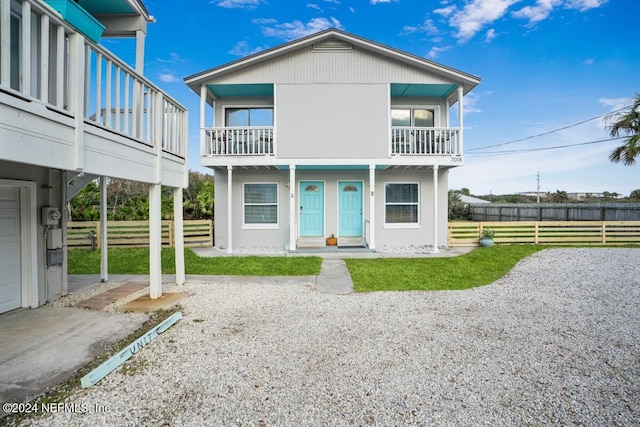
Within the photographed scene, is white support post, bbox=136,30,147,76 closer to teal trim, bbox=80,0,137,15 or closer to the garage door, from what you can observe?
Answer: teal trim, bbox=80,0,137,15

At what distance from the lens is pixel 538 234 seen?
11742 mm

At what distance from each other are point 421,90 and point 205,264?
31.5 feet

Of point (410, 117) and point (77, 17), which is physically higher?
point (410, 117)

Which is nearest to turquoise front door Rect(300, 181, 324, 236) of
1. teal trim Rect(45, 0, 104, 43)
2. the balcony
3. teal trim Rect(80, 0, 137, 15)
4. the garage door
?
the balcony

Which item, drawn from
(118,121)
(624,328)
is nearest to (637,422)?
(624,328)

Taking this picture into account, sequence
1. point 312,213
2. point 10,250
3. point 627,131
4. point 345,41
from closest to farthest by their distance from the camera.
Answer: point 10,250, point 345,41, point 312,213, point 627,131

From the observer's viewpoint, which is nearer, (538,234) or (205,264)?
(205,264)

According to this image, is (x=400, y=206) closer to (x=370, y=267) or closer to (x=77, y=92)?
(x=370, y=267)

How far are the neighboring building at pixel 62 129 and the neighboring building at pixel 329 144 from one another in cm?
484

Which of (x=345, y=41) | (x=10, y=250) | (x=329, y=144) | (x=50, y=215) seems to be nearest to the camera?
(x=10, y=250)

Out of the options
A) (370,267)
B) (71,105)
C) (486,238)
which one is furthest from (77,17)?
(486,238)

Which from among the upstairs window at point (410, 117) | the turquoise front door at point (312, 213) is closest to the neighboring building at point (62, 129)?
the turquoise front door at point (312, 213)

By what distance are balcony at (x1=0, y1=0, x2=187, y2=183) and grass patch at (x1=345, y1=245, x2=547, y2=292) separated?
4.66 meters

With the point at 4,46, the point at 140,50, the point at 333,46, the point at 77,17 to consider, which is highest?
the point at 333,46
